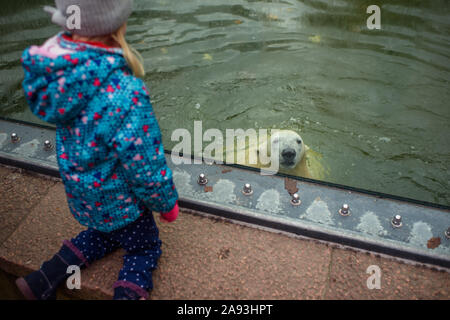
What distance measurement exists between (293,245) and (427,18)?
6.00 m

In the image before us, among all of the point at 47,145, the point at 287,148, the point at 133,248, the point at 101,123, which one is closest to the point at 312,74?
the point at 287,148

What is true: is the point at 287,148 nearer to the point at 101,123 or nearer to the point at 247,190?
the point at 247,190

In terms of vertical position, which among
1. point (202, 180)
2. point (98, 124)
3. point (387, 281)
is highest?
point (98, 124)

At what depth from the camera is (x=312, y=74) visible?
18.3 feet

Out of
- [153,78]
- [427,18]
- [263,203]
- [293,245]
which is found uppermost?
[427,18]

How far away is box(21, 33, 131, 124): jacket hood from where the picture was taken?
1.37 m

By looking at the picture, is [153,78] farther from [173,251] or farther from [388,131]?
[173,251]

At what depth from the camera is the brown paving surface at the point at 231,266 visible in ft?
6.19

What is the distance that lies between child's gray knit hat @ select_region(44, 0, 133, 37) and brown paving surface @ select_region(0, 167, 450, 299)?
1228 mm

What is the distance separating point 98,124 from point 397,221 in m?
1.66

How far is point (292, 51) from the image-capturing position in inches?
235

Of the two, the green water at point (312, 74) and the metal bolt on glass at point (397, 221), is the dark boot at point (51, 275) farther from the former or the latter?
the green water at point (312, 74)

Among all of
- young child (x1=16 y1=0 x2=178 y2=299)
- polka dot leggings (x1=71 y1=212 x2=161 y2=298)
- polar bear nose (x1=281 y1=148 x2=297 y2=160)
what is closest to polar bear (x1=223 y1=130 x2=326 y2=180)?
polar bear nose (x1=281 y1=148 x2=297 y2=160)
